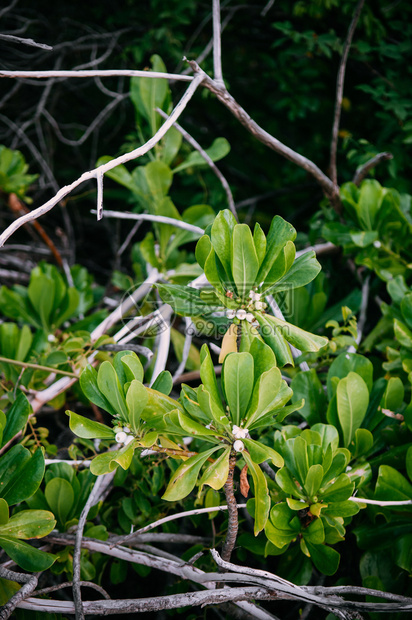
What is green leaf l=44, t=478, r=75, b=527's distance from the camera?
0.94m

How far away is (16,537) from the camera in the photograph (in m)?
0.83

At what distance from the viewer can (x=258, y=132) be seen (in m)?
1.10

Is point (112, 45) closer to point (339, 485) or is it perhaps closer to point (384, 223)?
point (384, 223)

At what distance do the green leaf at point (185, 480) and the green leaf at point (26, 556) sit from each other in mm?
285

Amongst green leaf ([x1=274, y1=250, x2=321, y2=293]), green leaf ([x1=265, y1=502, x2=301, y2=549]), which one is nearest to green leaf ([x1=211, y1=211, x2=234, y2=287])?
green leaf ([x1=274, y1=250, x2=321, y2=293])

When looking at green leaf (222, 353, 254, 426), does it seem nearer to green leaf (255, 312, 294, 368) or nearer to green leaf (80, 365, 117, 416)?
green leaf (255, 312, 294, 368)

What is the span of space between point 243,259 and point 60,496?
0.63 m

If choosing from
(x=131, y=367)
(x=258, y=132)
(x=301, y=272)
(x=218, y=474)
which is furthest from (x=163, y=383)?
(x=258, y=132)

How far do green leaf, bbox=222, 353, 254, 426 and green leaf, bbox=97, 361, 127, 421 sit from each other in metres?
0.18

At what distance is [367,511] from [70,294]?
37.6 inches

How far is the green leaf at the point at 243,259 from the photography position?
0.72 metres

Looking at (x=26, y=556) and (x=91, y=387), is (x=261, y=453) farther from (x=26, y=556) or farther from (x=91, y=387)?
(x=26, y=556)

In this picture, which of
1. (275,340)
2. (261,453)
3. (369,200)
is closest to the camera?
(261,453)

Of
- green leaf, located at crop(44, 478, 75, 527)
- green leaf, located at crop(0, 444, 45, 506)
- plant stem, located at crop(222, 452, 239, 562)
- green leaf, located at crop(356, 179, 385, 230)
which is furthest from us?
green leaf, located at crop(356, 179, 385, 230)
